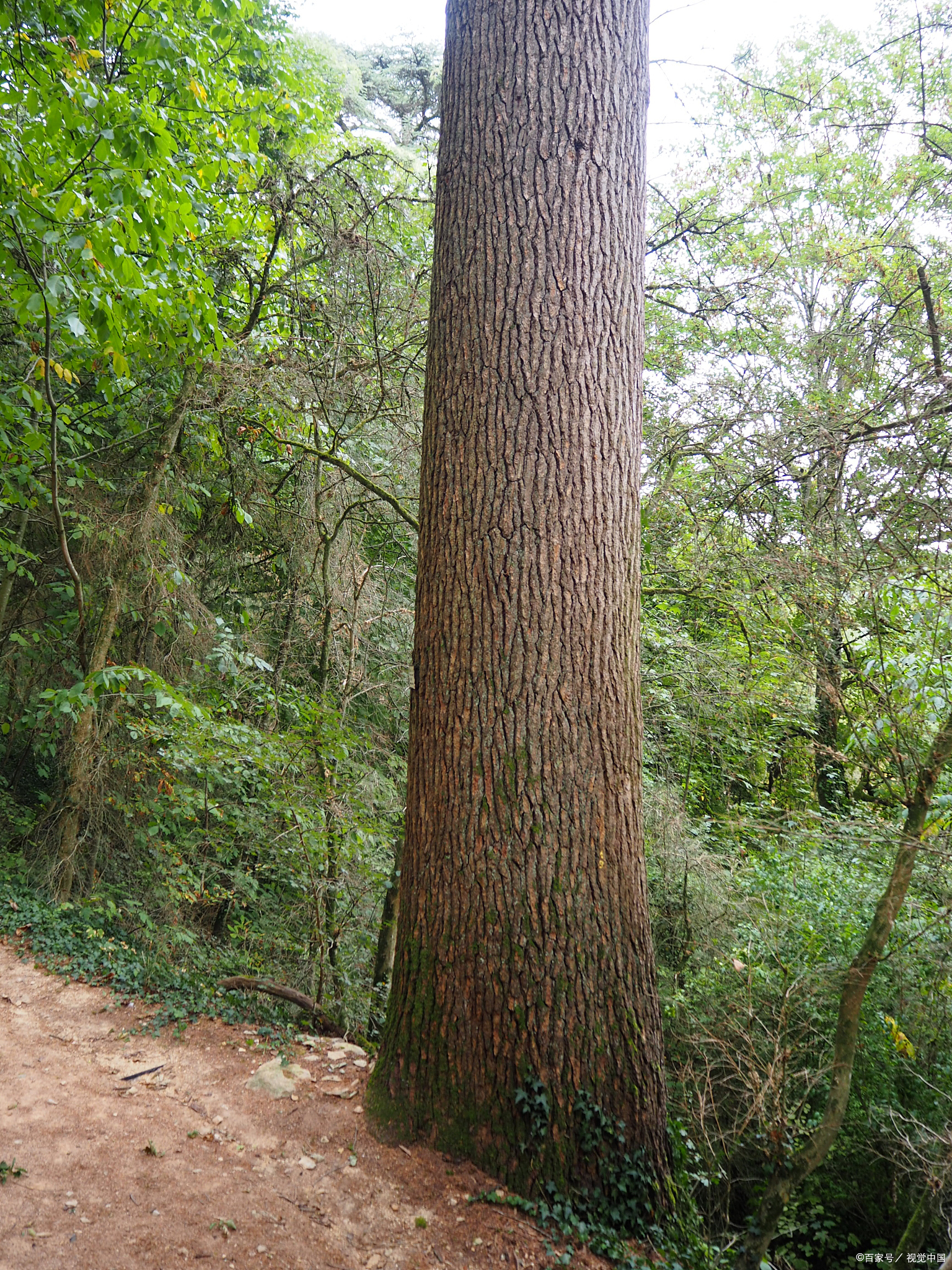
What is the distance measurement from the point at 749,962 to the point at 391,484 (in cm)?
421

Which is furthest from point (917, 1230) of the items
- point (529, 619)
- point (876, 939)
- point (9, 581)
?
point (9, 581)

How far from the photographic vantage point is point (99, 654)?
6.14 meters

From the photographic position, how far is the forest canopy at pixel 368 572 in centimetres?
363

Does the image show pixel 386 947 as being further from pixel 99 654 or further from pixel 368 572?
pixel 99 654

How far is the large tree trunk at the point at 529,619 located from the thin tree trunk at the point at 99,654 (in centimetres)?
390

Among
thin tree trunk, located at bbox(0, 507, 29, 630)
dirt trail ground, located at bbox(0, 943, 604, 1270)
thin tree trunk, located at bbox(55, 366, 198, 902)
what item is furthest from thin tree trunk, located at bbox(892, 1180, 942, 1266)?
thin tree trunk, located at bbox(0, 507, 29, 630)

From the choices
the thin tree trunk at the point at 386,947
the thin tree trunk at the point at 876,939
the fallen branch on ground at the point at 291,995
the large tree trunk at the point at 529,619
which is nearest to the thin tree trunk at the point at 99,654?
the fallen branch on ground at the point at 291,995

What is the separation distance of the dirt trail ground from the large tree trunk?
19 centimetres

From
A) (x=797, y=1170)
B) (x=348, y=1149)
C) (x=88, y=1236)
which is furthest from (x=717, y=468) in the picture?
(x=88, y=1236)

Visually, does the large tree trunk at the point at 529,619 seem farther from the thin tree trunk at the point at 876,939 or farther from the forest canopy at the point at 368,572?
the thin tree trunk at the point at 876,939

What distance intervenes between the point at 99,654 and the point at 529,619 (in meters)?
4.78

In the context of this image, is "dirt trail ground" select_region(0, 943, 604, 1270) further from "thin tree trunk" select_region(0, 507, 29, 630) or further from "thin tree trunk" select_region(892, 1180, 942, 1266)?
"thin tree trunk" select_region(0, 507, 29, 630)
